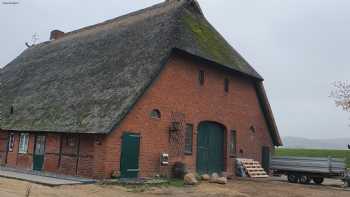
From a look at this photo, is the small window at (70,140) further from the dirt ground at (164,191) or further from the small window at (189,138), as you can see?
the small window at (189,138)

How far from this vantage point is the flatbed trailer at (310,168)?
1977 centimetres

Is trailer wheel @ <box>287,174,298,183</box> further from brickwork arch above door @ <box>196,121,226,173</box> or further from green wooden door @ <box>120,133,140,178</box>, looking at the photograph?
green wooden door @ <box>120,133,140,178</box>

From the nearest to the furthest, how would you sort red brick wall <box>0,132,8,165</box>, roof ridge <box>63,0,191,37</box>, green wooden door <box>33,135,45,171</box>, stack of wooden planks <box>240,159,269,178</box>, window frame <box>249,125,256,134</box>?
1. green wooden door <box>33,135,45,171</box>
2. red brick wall <box>0,132,8,165</box>
3. stack of wooden planks <box>240,159,269,178</box>
4. roof ridge <box>63,0,191,37</box>
5. window frame <box>249,125,256,134</box>

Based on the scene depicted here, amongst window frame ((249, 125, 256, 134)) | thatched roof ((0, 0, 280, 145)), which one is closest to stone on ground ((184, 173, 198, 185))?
thatched roof ((0, 0, 280, 145))

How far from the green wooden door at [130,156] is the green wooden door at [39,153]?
186 inches

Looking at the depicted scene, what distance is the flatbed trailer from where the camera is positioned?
19766mm

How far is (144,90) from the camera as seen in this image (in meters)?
17.2

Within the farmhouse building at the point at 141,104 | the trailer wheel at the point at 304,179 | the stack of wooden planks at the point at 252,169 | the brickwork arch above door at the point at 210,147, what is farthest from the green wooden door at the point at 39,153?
the trailer wheel at the point at 304,179

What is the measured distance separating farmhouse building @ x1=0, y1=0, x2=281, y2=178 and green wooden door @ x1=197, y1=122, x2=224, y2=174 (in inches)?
2.1

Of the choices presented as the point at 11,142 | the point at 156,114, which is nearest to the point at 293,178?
the point at 156,114

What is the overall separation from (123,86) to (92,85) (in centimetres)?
238

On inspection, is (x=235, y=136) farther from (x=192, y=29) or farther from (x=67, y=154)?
(x=67, y=154)

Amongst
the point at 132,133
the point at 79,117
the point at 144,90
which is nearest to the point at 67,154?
the point at 79,117

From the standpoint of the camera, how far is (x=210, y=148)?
21.7 meters
